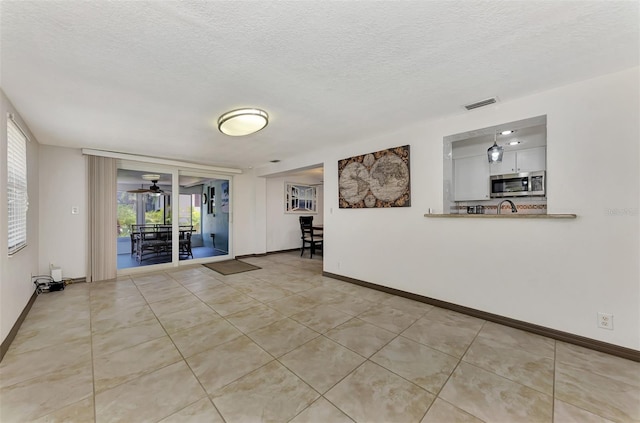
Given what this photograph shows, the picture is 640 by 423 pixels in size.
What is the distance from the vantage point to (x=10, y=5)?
1319 mm

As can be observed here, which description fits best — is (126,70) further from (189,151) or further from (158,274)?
(158,274)

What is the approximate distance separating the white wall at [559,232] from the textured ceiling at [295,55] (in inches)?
11.0

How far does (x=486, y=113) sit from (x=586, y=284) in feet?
6.23

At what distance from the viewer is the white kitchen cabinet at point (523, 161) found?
3.88m

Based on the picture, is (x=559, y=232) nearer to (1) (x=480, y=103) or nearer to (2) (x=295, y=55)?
(1) (x=480, y=103)

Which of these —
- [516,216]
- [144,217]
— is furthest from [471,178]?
[144,217]

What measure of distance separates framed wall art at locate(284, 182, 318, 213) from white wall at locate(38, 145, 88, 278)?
444 centimetres

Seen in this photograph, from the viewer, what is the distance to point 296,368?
191 centimetres

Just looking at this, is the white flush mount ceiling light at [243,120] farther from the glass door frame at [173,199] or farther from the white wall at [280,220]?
the white wall at [280,220]

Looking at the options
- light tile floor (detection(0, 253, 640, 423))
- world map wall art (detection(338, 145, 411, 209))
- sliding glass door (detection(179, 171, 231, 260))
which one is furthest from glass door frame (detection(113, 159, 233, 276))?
world map wall art (detection(338, 145, 411, 209))

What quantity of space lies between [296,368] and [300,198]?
243 inches

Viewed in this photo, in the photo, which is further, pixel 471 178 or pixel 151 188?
pixel 151 188

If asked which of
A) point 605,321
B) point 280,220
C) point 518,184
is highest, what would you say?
point 518,184

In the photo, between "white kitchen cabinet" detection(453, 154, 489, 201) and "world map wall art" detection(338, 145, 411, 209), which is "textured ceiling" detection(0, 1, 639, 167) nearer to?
"world map wall art" detection(338, 145, 411, 209)
